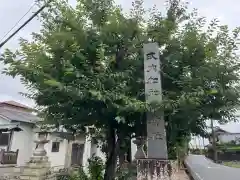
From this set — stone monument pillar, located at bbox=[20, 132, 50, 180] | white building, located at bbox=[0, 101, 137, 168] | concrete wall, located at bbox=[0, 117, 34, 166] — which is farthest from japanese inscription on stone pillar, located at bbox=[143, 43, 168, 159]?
concrete wall, located at bbox=[0, 117, 34, 166]

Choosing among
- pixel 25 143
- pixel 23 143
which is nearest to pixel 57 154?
pixel 25 143

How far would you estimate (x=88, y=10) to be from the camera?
259 inches

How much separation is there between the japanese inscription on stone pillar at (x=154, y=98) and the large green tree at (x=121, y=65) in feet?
0.80

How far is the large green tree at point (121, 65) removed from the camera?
5656mm

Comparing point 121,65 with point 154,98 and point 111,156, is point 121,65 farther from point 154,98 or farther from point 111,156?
point 111,156

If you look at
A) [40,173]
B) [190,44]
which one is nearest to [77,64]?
[190,44]

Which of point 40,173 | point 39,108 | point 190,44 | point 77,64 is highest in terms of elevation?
point 190,44

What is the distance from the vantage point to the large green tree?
5.66m

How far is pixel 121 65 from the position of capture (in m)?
6.32

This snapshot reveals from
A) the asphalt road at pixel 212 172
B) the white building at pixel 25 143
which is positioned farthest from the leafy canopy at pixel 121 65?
the asphalt road at pixel 212 172

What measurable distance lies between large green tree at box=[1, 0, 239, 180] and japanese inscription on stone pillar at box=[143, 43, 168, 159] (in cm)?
24

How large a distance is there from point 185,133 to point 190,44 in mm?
2603

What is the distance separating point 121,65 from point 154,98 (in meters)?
1.30

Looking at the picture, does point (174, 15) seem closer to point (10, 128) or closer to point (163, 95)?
point (163, 95)
